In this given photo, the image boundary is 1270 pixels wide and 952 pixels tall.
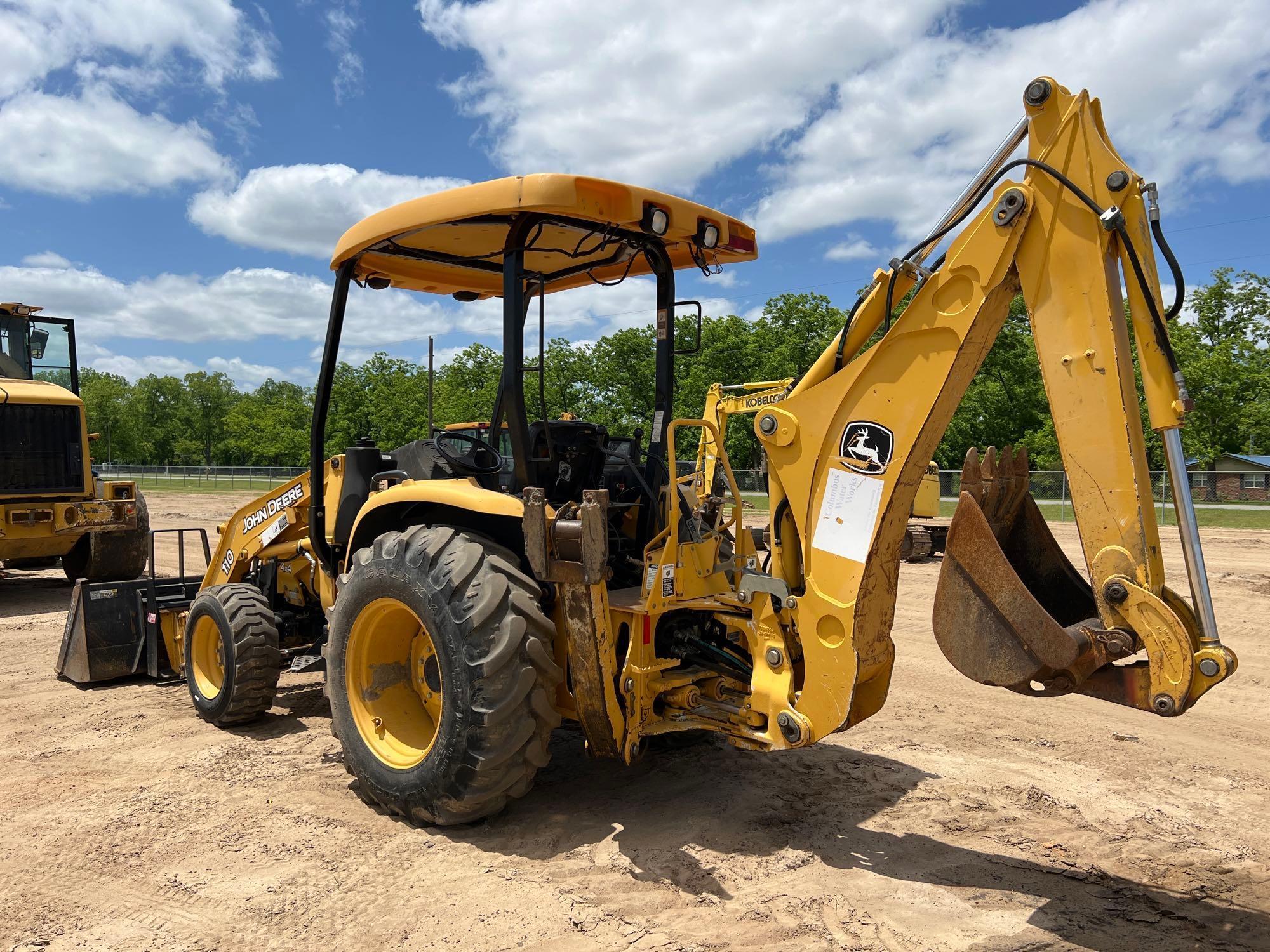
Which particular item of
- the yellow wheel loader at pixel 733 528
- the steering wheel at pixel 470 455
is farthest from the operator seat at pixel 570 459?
the steering wheel at pixel 470 455

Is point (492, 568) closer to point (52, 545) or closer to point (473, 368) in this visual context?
point (52, 545)

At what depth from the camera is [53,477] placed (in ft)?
34.0

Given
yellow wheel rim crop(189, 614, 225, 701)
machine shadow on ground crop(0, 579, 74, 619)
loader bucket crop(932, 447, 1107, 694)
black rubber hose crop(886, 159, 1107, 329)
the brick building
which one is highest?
black rubber hose crop(886, 159, 1107, 329)

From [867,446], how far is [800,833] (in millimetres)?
1797

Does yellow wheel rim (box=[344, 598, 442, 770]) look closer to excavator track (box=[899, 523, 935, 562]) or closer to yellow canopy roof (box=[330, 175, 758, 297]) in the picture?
yellow canopy roof (box=[330, 175, 758, 297])

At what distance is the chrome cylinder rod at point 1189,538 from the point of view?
2852mm

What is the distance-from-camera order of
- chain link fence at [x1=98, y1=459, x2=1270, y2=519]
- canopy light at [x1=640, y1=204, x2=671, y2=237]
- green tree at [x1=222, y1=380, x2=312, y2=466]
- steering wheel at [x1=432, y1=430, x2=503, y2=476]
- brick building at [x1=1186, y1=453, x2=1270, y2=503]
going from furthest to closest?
1. green tree at [x1=222, y1=380, x2=312, y2=466]
2. brick building at [x1=1186, y1=453, x2=1270, y2=503]
3. chain link fence at [x1=98, y1=459, x2=1270, y2=519]
4. steering wheel at [x1=432, y1=430, x2=503, y2=476]
5. canopy light at [x1=640, y1=204, x2=671, y2=237]

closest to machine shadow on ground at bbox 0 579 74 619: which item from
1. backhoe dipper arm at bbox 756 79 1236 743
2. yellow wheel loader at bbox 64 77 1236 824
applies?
yellow wheel loader at bbox 64 77 1236 824

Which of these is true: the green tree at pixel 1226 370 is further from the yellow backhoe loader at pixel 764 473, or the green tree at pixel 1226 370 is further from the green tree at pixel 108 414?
the green tree at pixel 108 414

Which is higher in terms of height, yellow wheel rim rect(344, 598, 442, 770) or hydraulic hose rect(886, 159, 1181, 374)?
hydraulic hose rect(886, 159, 1181, 374)

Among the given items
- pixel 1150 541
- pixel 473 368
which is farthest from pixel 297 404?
pixel 1150 541

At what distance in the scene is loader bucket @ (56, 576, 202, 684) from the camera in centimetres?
649

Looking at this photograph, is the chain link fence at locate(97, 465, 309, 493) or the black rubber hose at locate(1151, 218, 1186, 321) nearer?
the black rubber hose at locate(1151, 218, 1186, 321)

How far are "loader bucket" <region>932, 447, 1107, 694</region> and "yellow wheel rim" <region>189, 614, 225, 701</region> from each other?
178 inches
